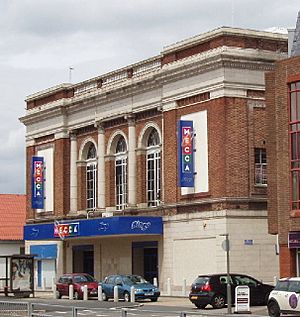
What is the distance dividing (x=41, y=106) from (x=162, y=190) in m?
17.0

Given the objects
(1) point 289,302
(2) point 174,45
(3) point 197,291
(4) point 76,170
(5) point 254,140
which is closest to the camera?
(1) point 289,302

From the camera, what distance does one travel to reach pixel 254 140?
51375 millimetres

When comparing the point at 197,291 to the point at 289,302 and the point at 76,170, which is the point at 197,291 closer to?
the point at 289,302

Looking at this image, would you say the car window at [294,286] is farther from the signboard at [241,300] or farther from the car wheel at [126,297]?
the car wheel at [126,297]

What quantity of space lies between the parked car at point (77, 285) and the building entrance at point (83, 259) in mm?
11018

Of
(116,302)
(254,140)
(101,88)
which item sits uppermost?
(101,88)

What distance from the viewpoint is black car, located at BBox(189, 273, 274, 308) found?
135ft

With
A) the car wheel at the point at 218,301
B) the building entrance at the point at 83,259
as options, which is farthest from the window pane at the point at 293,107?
the building entrance at the point at 83,259

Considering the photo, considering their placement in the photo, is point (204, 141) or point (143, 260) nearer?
point (204, 141)

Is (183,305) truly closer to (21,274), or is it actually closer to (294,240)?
(294,240)

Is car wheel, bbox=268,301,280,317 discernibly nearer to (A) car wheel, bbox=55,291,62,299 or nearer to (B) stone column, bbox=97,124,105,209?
(A) car wheel, bbox=55,291,62,299

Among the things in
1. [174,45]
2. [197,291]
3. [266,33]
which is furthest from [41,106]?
[197,291]

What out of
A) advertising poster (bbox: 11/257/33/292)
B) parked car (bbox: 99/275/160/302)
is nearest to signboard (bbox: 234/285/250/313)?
parked car (bbox: 99/275/160/302)

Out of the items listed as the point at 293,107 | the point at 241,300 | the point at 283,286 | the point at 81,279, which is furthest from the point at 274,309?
the point at 81,279
